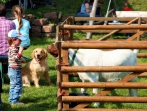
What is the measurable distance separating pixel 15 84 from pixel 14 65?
37 cm

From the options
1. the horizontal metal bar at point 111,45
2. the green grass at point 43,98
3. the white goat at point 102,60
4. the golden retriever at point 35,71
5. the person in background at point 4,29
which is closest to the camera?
the horizontal metal bar at point 111,45

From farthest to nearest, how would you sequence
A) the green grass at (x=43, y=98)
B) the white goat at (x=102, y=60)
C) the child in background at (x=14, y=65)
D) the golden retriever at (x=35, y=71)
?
the golden retriever at (x=35, y=71)
the green grass at (x=43, y=98)
the white goat at (x=102, y=60)
the child in background at (x=14, y=65)

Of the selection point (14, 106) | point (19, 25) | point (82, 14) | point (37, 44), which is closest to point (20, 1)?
point (82, 14)

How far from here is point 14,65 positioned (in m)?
6.63

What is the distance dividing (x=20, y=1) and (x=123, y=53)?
14257 mm

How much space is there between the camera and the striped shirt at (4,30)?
7.73 m

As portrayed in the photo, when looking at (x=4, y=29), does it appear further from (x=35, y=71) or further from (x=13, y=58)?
(x=13, y=58)

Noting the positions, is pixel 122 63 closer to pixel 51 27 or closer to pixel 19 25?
pixel 19 25

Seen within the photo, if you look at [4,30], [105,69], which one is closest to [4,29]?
[4,30]

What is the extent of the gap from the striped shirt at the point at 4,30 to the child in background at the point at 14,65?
3.71 ft

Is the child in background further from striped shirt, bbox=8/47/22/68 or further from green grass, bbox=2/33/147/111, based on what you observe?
green grass, bbox=2/33/147/111

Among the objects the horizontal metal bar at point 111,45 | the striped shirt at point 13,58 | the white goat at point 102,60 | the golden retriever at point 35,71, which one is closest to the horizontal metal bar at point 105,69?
the horizontal metal bar at point 111,45

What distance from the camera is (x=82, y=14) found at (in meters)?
16.6

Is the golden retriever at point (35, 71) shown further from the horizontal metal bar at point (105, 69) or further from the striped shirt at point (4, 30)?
the horizontal metal bar at point (105, 69)
